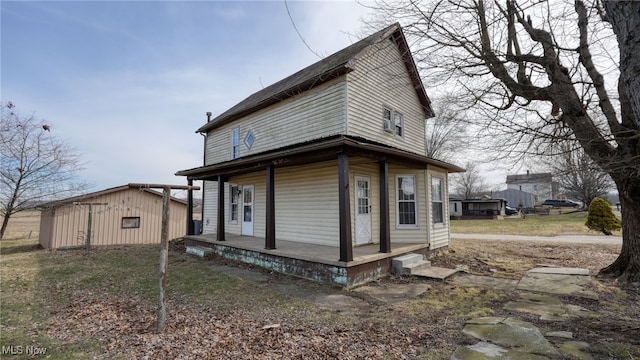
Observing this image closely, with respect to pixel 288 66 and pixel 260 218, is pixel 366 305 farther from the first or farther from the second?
pixel 260 218

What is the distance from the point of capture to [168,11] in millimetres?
7250

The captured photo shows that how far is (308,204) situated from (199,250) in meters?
4.65

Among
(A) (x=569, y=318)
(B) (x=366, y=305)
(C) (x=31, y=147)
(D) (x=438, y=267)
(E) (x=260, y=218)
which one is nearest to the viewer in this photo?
(A) (x=569, y=318)

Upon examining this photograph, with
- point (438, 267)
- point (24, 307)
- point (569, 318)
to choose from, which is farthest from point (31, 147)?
point (569, 318)

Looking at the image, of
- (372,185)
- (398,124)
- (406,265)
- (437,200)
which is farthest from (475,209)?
(406,265)

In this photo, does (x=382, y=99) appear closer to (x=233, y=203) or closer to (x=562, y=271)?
(x=562, y=271)

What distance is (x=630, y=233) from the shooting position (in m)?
6.48

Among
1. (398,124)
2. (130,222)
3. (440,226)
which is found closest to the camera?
(440,226)

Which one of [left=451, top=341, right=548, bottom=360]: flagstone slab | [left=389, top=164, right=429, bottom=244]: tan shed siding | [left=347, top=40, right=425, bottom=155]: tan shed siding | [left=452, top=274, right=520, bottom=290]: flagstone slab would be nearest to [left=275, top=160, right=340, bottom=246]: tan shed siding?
[left=347, top=40, right=425, bottom=155]: tan shed siding

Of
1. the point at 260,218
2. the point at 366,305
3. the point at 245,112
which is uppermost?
the point at 245,112

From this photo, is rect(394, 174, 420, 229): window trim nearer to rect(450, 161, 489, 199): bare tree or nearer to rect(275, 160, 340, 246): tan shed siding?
rect(275, 160, 340, 246): tan shed siding

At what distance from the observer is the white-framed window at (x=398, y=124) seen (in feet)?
34.9

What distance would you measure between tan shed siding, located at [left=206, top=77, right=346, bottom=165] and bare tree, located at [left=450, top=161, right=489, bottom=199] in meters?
47.0

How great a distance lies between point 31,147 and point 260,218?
13118 millimetres
